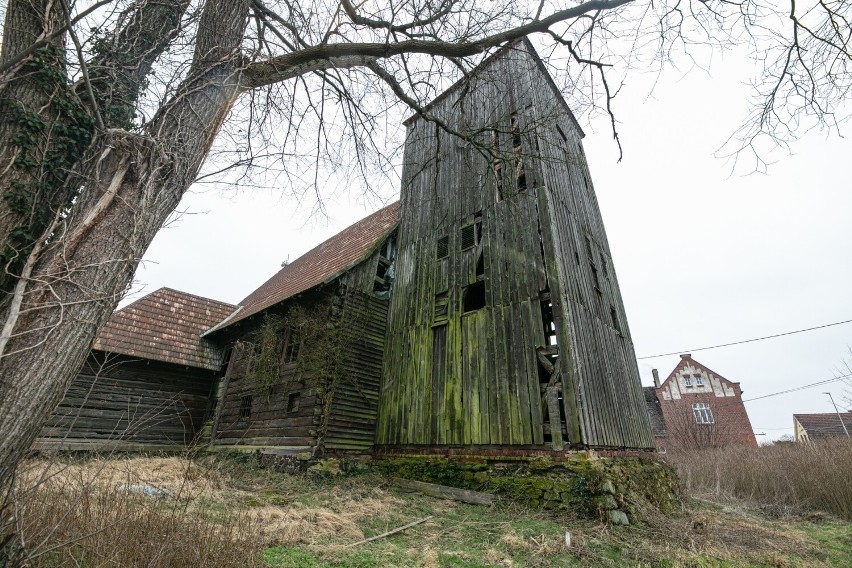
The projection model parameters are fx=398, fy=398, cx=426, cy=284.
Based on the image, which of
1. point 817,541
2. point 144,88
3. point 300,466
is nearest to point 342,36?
point 144,88

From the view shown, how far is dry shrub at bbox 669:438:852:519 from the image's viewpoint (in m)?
9.96

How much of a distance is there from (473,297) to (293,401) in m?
5.88

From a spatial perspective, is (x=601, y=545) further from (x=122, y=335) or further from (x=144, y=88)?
(x=122, y=335)

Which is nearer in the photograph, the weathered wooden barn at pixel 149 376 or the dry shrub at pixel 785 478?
the dry shrub at pixel 785 478

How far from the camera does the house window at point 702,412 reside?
31.5 meters

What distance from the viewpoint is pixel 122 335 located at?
1314cm

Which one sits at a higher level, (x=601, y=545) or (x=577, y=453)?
(x=577, y=453)

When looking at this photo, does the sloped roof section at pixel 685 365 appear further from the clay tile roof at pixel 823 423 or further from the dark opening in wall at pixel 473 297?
the dark opening in wall at pixel 473 297

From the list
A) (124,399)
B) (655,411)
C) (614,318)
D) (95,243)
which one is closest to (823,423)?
(655,411)

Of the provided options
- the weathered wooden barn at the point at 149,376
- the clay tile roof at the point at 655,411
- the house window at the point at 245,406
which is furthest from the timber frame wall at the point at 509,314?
the clay tile roof at the point at 655,411

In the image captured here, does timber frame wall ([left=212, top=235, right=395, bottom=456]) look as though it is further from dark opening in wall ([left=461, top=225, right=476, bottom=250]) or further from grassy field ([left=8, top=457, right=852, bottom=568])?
dark opening in wall ([left=461, top=225, right=476, bottom=250])

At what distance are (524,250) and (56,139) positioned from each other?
28.0ft

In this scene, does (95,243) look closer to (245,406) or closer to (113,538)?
(113,538)

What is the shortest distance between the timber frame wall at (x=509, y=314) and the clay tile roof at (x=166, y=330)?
800 cm
